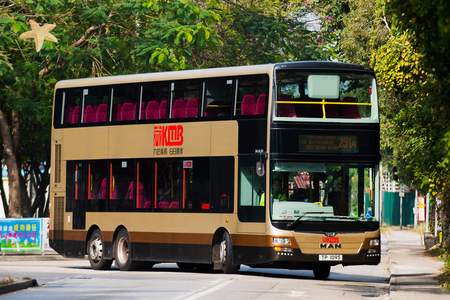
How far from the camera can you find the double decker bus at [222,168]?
17.7m

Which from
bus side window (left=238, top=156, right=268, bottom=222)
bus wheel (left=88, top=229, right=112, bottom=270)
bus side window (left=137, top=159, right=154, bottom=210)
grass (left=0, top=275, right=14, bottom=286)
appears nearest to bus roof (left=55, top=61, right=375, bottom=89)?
bus side window (left=238, top=156, right=268, bottom=222)

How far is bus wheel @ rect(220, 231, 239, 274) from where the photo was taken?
1861 centimetres

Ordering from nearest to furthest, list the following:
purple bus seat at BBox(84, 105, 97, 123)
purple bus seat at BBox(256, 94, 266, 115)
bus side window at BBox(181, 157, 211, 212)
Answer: purple bus seat at BBox(256, 94, 266, 115) < bus side window at BBox(181, 157, 211, 212) < purple bus seat at BBox(84, 105, 97, 123)

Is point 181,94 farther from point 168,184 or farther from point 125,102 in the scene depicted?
point 168,184

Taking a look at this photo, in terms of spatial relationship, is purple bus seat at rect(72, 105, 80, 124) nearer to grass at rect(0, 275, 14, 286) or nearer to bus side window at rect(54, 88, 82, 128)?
bus side window at rect(54, 88, 82, 128)

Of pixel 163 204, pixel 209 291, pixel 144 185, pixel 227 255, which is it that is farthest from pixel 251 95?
pixel 209 291

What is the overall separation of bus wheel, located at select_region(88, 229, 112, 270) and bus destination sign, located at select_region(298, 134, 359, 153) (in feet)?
20.7

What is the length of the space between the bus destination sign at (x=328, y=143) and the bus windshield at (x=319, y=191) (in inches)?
12.0

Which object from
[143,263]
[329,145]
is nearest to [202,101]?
[329,145]

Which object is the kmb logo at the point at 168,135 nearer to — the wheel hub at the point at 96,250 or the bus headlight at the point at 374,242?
the wheel hub at the point at 96,250

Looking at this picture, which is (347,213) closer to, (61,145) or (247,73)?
(247,73)

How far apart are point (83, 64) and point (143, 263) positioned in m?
8.55

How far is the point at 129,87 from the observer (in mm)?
21109

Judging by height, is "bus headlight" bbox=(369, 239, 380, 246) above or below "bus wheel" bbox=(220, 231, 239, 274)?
above
